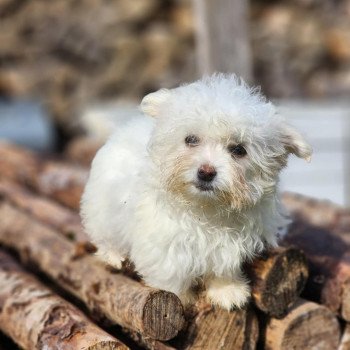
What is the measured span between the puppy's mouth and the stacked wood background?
6516mm

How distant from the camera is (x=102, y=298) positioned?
3.86 m

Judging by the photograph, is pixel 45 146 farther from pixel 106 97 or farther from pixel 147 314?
pixel 147 314

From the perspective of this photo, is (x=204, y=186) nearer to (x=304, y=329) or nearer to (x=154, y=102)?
(x=154, y=102)

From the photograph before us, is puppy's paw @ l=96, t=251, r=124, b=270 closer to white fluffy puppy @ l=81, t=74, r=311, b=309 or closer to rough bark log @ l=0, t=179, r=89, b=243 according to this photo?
white fluffy puppy @ l=81, t=74, r=311, b=309

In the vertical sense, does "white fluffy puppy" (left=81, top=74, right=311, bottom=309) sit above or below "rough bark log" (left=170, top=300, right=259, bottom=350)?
above

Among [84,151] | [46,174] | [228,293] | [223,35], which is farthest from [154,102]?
[84,151]

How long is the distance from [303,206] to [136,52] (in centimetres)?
517

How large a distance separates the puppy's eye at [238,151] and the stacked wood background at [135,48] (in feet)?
21.0

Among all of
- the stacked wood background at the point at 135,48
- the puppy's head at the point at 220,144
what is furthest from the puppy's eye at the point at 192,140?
the stacked wood background at the point at 135,48

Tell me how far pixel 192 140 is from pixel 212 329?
0.92m

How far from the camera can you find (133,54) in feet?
32.3

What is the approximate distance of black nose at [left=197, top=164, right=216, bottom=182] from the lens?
10.7ft

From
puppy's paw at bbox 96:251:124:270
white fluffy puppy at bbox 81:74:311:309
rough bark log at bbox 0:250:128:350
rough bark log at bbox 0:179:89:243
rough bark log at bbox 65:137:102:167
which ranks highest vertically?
white fluffy puppy at bbox 81:74:311:309

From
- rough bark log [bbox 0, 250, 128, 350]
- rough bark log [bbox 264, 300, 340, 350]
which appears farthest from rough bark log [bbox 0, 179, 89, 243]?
rough bark log [bbox 264, 300, 340, 350]
